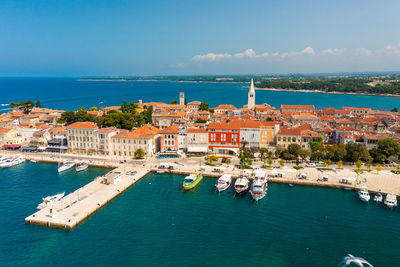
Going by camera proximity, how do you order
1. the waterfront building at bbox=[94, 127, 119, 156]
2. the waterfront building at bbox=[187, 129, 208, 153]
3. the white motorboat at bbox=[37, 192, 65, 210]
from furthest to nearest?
the waterfront building at bbox=[187, 129, 208, 153]
the waterfront building at bbox=[94, 127, 119, 156]
the white motorboat at bbox=[37, 192, 65, 210]

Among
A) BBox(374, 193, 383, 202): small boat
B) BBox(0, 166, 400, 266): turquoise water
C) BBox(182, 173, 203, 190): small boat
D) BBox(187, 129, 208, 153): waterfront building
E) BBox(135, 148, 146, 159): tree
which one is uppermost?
BBox(187, 129, 208, 153): waterfront building

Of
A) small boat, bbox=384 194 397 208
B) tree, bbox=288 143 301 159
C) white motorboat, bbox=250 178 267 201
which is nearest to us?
small boat, bbox=384 194 397 208

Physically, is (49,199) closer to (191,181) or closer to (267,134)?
(191,181)

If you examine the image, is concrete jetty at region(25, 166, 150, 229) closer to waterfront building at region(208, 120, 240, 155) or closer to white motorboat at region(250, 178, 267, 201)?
waterfront building at region(208, 120, 240, 155)

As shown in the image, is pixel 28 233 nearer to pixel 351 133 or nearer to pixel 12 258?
pixel 12 258

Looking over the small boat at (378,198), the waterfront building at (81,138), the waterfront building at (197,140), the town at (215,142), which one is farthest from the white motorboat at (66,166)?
the small boat at (378,198)

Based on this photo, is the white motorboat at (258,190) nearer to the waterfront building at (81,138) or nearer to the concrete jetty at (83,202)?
the concrete jetty at (83,202)

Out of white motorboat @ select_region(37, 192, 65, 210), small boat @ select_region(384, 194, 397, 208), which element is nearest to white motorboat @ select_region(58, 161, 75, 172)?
white motorboat @ select_region(37, 192, 65, 210)
